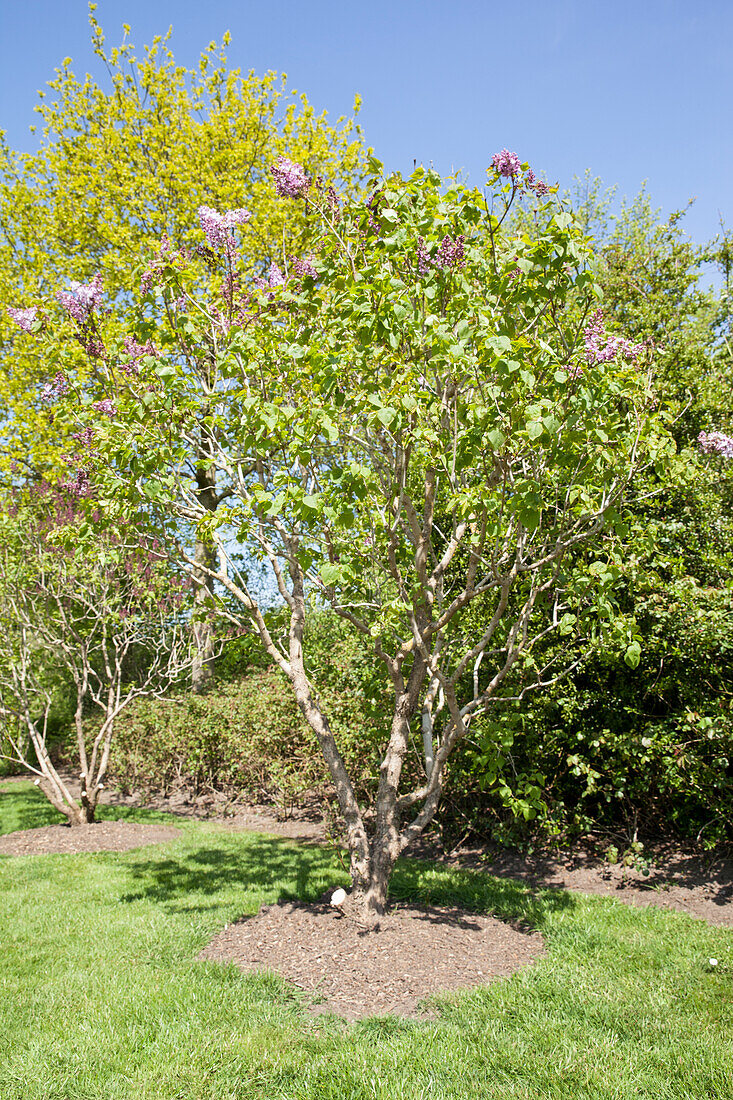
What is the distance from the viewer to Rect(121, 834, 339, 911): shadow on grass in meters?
5.23

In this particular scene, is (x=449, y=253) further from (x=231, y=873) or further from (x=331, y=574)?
(x=231, y=873)

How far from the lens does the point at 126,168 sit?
41.0 feet

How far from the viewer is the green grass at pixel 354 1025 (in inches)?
103

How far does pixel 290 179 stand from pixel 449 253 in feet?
3.69

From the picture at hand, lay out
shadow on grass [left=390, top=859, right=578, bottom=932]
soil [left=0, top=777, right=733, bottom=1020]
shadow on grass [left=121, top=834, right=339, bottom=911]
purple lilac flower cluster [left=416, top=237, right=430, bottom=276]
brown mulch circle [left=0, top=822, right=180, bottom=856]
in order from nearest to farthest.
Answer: soil [left=0, top=777, right=733, bottom=1020], purple lilac flower cluster [left=416, top=237, right=430, bottom=276], shadow on grass [left=390, top=859, right=578, bottom=932], shadow on grass [left=121, top=834, right=339, bottom=911], brown mulch circle [left=0, top=822, right=180, bottom=856]

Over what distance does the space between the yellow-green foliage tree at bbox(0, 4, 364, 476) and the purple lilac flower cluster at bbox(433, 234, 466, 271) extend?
30.5 ft

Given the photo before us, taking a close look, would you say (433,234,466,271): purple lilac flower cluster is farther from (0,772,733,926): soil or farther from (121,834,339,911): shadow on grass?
(0,772,733,926): soil

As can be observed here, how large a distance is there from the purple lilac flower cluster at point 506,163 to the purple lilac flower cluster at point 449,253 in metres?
0.40

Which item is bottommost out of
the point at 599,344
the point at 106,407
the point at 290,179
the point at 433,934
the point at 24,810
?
the point at 433,934

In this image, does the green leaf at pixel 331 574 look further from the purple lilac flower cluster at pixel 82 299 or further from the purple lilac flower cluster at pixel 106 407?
the purple lilac flower cluster at pixel 82 299

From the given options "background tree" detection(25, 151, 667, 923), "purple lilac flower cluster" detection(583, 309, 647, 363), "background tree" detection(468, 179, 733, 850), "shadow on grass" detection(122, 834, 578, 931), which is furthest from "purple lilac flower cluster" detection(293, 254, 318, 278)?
"shadow on grass" detection(122, 834, 578, 931)

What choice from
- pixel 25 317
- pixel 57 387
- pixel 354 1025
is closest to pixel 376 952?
pixel 354 1025

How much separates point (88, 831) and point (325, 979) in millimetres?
5351

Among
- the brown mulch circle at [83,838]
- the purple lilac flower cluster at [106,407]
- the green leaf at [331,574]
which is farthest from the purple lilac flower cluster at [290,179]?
the brown mulch circle at [83,838]
